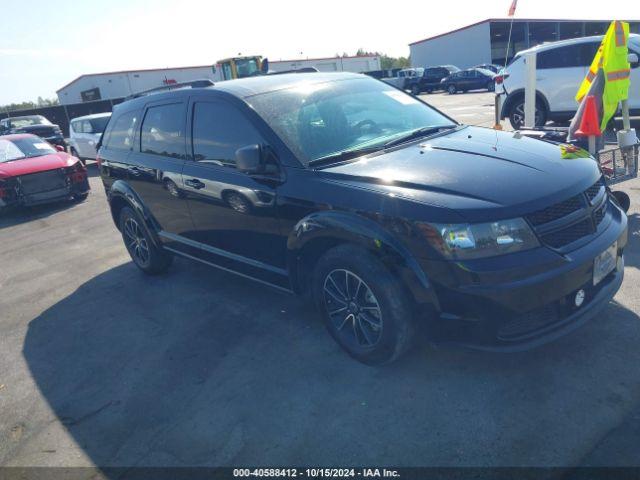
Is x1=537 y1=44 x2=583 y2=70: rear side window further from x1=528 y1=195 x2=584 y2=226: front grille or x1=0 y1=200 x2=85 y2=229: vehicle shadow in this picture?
x1=0 y1=200 x2=85 y2=229: vehicle shadow

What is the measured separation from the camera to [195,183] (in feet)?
13.7

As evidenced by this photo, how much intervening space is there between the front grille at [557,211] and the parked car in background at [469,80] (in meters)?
29.1

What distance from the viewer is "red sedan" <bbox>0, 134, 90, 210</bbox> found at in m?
9.63

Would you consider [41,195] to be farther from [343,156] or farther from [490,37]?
[490,37]

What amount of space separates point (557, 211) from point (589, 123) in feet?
8.82

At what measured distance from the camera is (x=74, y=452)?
2.92 metres

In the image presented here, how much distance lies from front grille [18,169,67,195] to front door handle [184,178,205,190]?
7.10 metres

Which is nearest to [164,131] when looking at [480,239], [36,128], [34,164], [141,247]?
[141,247]

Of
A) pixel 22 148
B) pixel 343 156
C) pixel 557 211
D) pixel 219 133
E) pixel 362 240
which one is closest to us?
pixel 557 211

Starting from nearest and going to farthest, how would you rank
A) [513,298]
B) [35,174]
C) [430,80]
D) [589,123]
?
1. [513,298]
2. [589,123]
3. [35,174]
4. [430,80]

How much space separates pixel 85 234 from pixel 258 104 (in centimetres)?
546

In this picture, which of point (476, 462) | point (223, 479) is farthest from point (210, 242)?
point (476, 462)

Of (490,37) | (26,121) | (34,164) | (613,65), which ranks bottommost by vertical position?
(34,164)

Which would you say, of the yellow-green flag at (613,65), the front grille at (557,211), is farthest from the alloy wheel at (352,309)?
the yellow-green flag at (613,65)
